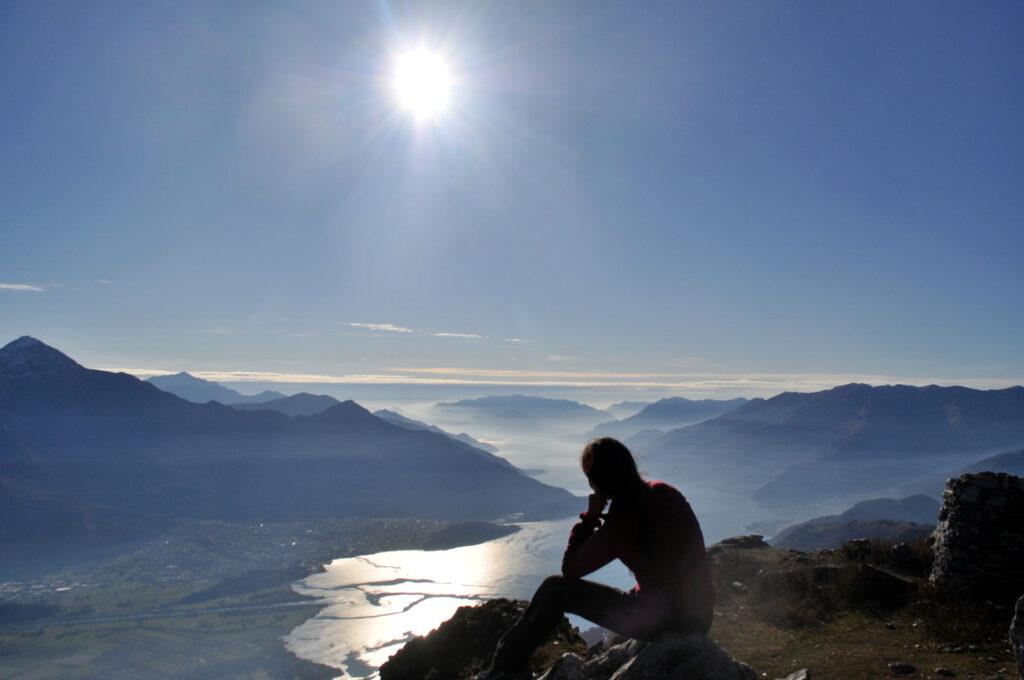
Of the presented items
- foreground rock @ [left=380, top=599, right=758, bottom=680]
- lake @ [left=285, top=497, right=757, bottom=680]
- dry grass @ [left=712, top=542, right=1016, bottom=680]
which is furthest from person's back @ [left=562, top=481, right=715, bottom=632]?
lake @ [left=285, top=497, right=757, bottom=680]

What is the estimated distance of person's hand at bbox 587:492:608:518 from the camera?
270 inches

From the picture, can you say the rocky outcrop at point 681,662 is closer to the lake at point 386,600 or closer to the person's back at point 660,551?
the person's back at point 660,551

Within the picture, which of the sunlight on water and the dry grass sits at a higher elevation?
the dry grass

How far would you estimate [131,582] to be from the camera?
197m

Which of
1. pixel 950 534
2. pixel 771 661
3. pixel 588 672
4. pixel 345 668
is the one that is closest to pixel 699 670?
pixel 588 672

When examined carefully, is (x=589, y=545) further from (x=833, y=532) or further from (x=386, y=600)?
(x=833, y=532)

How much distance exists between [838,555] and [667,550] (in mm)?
17728

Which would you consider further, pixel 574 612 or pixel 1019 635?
pixel 1019 635

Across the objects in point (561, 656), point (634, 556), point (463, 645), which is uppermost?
point (634, 556)

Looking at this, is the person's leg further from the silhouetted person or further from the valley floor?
the valley floor

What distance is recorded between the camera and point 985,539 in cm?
1462

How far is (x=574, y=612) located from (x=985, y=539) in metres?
14.0

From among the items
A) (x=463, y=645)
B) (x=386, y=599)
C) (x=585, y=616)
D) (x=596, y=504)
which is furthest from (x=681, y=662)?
(x=386, y=599)

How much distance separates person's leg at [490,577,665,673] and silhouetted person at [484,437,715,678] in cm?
1
